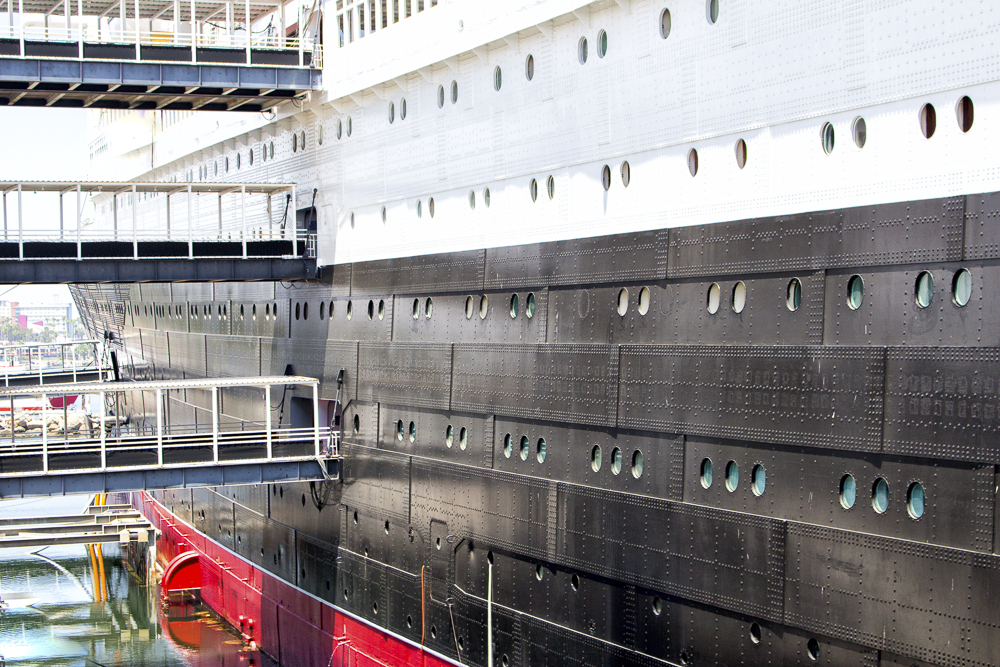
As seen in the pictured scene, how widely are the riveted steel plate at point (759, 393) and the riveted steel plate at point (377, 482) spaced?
6.20m

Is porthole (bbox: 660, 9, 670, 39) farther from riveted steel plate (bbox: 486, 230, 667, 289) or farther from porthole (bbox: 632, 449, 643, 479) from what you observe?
porthole (bbox: 632, 449, 643, 479)

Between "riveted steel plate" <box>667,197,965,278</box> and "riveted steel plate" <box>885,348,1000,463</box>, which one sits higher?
"riveted steel plate" <box>667,197,965,278</box>

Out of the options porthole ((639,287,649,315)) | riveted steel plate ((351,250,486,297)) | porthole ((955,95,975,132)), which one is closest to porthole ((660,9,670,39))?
porthole ((639,287,649,315))

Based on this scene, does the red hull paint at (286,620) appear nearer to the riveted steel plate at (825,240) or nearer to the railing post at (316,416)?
the railing post at (316,416)

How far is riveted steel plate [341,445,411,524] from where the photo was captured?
1928 centimetres

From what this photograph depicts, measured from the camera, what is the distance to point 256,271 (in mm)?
22172

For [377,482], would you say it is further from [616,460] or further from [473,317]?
[616,460]

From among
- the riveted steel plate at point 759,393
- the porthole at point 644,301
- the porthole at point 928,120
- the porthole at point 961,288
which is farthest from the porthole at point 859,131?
the porthole at point 644,301

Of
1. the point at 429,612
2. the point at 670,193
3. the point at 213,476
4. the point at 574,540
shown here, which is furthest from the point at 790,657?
the point at 213,476

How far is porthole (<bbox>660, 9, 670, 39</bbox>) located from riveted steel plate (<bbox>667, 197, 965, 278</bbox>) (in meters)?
2.57

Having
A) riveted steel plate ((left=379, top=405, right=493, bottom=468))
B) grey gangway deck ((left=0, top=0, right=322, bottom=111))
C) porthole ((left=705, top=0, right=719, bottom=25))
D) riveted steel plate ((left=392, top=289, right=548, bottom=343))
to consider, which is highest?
grey gangway deck ((left=0, top=0, right=322, bottom=111))

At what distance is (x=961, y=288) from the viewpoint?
34.2 feet

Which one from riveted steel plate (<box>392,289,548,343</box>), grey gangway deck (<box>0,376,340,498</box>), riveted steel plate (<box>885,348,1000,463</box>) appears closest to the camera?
riveted steel plate (<box>885,348,1000,463</box>)

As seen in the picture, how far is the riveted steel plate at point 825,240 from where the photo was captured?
10.7m
